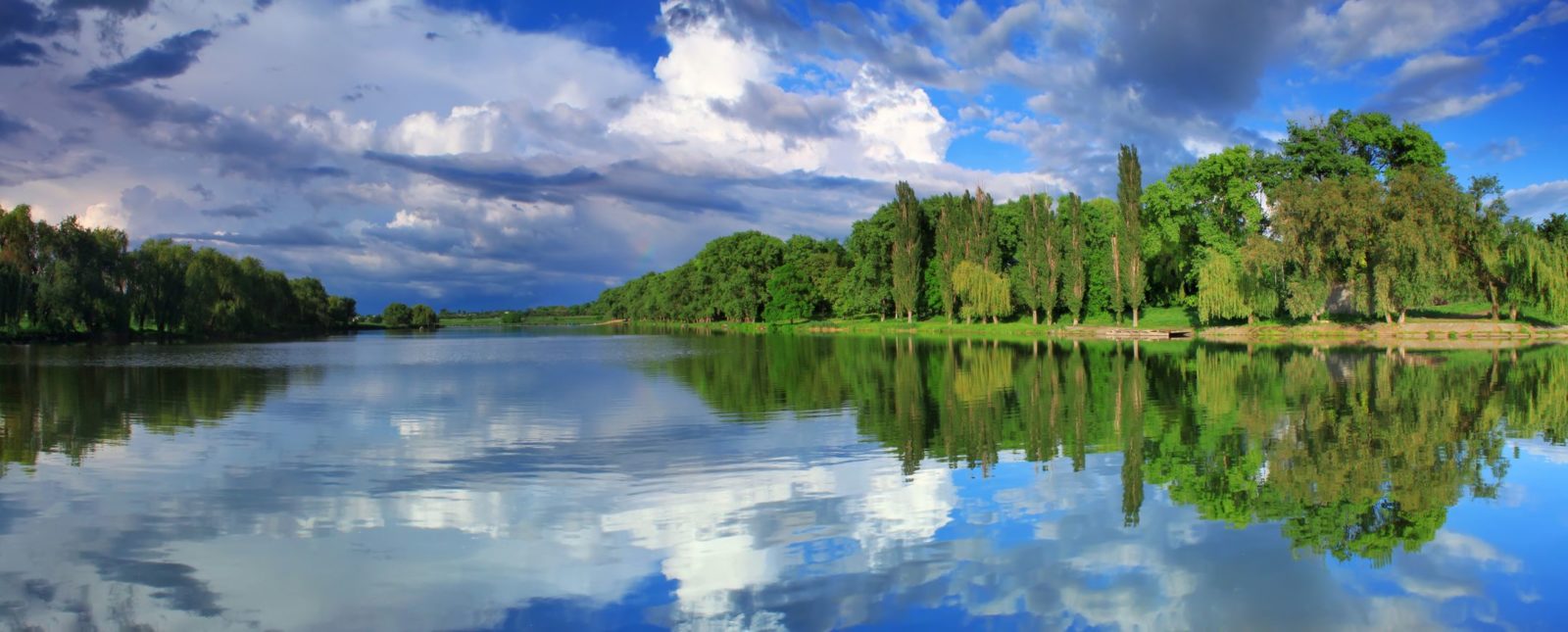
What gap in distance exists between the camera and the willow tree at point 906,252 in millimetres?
77562

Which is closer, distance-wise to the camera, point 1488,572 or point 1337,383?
point 1488,572

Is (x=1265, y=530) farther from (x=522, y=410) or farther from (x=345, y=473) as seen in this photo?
(x=522, y=410)

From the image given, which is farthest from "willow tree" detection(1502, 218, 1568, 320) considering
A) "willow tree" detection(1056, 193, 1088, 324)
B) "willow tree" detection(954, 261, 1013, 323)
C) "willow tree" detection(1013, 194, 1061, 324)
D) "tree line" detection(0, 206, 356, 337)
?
"tree line" detection(0, 206, 356, 337)

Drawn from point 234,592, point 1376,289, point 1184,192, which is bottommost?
point 234,592

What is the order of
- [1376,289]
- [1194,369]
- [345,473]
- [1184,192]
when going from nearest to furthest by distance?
[345,473] < [1194,369] < [1376,289] < [1184,192]

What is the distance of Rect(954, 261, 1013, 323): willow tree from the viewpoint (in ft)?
227

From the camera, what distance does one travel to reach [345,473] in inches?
502

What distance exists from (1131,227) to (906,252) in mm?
21242

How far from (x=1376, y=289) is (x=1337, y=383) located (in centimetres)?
2738

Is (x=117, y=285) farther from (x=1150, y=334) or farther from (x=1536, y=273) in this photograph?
(x=1536, y=273)

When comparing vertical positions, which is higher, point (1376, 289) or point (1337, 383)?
point (1376, 289)

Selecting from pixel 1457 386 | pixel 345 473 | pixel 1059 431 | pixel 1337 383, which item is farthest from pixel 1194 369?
pixel 345 473

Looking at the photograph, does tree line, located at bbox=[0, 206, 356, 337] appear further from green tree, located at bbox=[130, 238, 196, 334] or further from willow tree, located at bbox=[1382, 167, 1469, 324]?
willow tree, located at bbox=[1382, 167, 1469, 324]

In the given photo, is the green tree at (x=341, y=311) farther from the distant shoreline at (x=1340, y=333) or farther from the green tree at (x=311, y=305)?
the distant shoreline at (x=1340, y=333)
